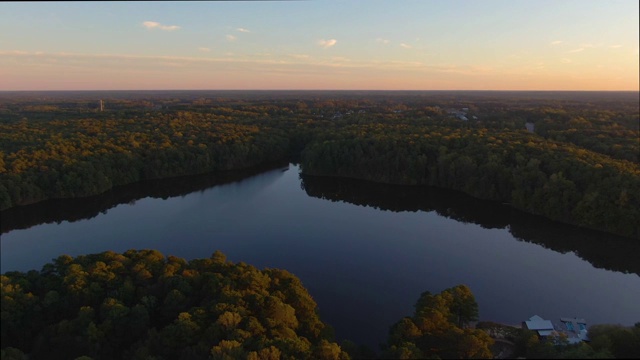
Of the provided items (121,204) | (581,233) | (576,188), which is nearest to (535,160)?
(576,188)

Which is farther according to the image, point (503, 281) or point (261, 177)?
point (261, 177)

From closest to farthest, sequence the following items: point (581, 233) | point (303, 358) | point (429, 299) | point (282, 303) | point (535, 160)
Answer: point (303, 358) < point (282, 303) < point (429, 299) < point (581, 233) < point (535, 160)

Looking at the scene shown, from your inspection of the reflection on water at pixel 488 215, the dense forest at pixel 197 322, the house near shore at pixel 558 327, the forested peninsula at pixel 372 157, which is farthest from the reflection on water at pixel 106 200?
the house near shore at pixel 558 327

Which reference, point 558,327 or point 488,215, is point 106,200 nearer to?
point 488,215

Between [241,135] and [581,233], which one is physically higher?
[241,135]

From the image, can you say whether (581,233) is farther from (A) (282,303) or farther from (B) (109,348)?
(B) (109,348)

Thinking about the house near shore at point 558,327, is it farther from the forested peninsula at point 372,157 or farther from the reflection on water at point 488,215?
the forested peninsula at point 372,157

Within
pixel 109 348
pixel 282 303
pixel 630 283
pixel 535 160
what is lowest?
pixel 630 283

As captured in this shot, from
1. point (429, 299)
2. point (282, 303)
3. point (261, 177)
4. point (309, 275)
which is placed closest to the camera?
point (282, 303)
